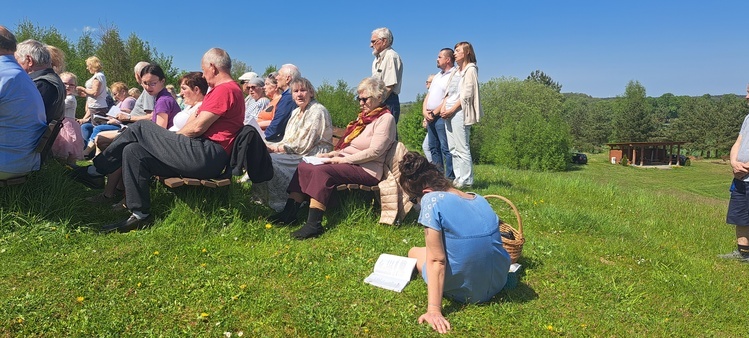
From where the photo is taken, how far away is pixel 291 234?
4773 mm

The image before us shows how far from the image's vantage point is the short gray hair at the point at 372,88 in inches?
205

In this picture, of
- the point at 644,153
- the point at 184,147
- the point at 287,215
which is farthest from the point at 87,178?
the point at 644,153

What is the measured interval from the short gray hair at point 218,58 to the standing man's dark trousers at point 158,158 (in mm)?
719

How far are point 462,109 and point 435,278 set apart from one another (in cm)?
427

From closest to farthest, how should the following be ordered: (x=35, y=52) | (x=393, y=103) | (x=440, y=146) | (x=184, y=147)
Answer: (x=184, y=147) → (x=35, y=52) → (x=393, y=103) → (x=440, y=146)

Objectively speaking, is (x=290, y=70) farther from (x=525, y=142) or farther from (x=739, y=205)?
(x=525, y=142)

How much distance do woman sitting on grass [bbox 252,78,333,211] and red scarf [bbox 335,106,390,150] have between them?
262 mm

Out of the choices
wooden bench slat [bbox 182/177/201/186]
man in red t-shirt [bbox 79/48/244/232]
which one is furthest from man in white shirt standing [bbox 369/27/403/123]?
wooden bench slat [bbox 182/177/201/186]

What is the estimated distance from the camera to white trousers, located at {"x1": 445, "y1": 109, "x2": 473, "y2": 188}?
7133 millimetres

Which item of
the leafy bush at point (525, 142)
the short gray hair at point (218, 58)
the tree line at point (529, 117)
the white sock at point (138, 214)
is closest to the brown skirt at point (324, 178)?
the short gray hair at point (218, 58)

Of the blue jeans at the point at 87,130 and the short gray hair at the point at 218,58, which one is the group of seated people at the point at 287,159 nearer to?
the short gray hair at the point at 218,58

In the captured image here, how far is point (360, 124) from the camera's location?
550 centimetres

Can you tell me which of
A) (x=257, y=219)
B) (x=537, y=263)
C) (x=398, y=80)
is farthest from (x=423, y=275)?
(x=398, y=80)

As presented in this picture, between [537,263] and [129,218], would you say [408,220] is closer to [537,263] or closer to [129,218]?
[537,263]
